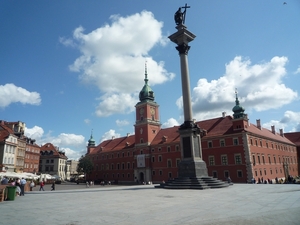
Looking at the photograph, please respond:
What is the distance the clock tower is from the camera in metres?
60.9

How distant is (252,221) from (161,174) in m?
48.8

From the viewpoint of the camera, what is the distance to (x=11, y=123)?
2440 inches

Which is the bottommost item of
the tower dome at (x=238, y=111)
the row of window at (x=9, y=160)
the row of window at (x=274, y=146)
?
the row of window at (x=9, y=160)

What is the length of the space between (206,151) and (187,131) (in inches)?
1017

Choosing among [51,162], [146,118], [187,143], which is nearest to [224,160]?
[187,143]

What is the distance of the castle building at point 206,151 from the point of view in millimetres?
42312

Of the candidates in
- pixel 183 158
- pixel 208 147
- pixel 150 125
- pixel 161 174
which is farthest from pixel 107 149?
pixel 183 158

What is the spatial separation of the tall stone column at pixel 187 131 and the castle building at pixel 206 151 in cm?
2215

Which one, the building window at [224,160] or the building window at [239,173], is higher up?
the building window at [224,160]

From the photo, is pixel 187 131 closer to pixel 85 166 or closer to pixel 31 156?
pixel 85 166

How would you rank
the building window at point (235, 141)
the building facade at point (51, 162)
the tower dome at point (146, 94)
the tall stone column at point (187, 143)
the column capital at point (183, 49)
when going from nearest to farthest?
the tall stone column at point (187, 143), the column capital at point (183, 49), the building window at point (235, 141), the tower dome at point (146, 94), the building facade at point (51, 162)

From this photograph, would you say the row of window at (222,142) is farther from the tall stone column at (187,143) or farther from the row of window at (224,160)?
the tall stone column at (187,143)

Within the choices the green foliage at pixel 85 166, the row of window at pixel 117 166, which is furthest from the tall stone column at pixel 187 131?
the green foliage at pixel 85 166

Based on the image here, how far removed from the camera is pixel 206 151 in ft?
154
